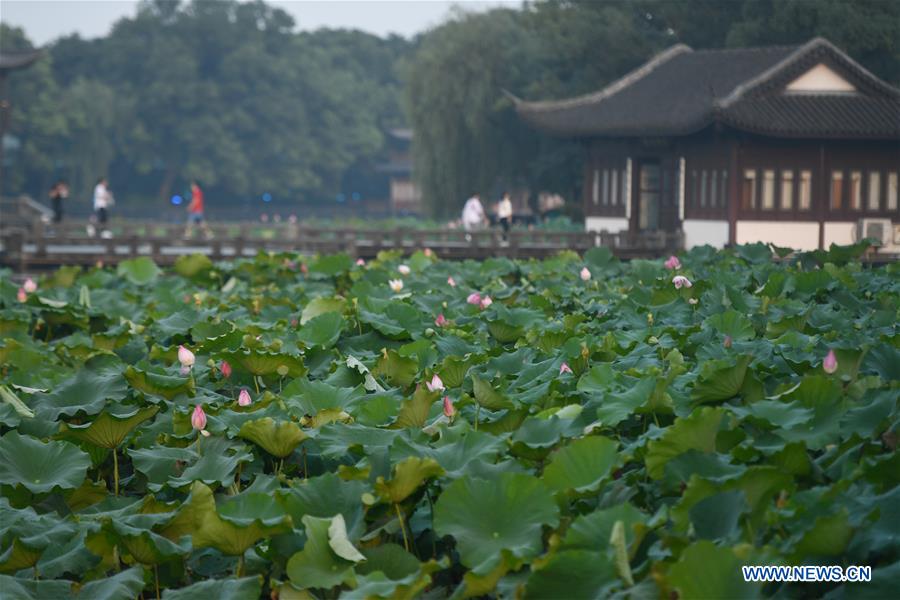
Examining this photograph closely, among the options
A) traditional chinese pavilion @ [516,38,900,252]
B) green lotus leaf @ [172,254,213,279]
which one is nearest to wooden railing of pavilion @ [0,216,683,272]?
traditional chinese pavilion @ [516,38,900,252]

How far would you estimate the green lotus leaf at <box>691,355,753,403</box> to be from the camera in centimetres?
339

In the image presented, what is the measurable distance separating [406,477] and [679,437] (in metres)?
0.58

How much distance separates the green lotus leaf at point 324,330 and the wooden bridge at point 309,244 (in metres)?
13.8

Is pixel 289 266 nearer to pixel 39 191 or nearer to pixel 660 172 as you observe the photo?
pixel 660 172

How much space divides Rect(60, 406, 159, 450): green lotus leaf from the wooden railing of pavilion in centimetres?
1476

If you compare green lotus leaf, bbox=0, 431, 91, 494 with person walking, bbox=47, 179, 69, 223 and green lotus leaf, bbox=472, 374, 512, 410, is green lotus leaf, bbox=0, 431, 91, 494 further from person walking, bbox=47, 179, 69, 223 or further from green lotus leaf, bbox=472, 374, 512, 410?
person walking, bbox=47, 179, 69, 223

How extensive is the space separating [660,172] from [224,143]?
24.7 metres

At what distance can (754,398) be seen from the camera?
11.3 feet

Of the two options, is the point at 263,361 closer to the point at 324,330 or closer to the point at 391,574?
the point at 324,330

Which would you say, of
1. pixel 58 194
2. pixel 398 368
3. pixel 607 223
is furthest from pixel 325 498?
pixel 58 194

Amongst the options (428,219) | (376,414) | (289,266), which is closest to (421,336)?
(376,414)

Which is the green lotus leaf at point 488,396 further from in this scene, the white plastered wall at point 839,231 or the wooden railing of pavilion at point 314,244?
the white plastered wall at point 839,231

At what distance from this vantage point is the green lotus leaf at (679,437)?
9.64 feet

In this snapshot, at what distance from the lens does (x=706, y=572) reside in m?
2.32
